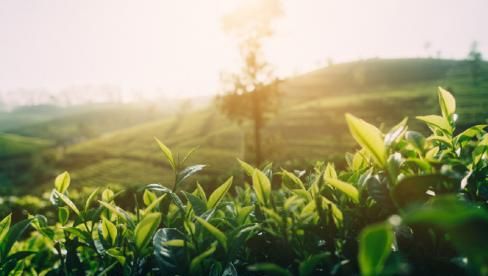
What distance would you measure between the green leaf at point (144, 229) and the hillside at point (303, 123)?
161ft

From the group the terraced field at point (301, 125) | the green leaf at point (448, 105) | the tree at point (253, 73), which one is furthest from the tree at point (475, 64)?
the green leaf at point (448, 105)

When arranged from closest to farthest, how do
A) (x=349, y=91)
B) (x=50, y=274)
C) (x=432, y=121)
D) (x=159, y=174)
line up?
(x=432, y=121)
(x=50, y=274)
(x=159, y=174)
(x=349, y=91)

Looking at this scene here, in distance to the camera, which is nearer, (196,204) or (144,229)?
(144,229)

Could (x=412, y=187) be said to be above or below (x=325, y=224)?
above

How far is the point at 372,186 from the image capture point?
1129 mm

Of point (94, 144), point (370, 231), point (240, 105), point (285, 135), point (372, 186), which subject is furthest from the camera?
point (94, 144)

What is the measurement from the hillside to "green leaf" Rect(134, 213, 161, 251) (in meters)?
49.0

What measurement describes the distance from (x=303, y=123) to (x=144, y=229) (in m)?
74.8

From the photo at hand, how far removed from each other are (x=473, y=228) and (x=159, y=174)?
66.9 m

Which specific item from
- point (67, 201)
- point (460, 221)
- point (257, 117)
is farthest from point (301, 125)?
point (460, 221)

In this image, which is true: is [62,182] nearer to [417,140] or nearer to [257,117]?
[417,140]

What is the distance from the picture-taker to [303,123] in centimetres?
7519

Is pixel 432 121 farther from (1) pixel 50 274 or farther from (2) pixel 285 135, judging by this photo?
(2) pixel 285 135

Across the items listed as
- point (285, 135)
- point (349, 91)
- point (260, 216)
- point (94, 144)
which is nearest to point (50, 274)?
point (260, 216)
